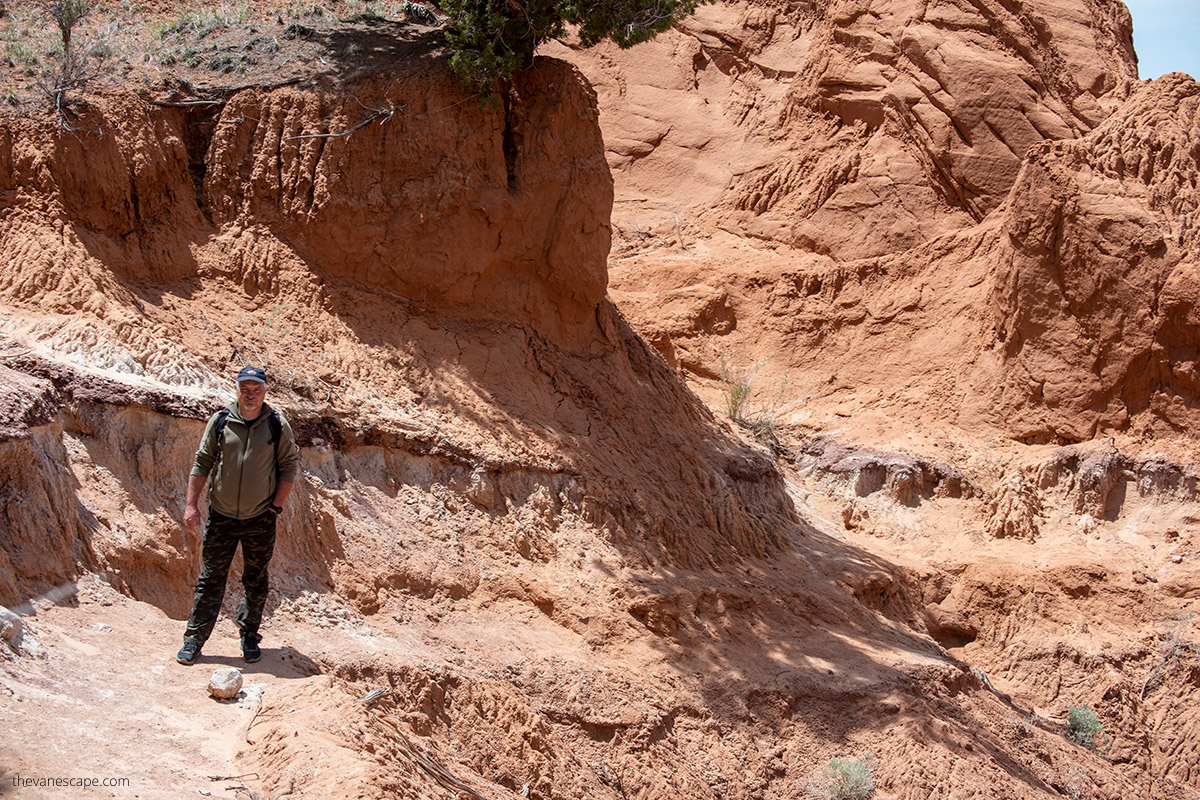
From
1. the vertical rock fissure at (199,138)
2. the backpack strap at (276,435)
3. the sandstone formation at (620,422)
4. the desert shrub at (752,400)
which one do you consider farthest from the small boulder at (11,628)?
the desert shrub at (752,400)

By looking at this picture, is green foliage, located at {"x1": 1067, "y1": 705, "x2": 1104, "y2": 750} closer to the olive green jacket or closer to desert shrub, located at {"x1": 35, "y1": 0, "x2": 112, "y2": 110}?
the olive green jacket

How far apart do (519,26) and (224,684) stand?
21.0ft

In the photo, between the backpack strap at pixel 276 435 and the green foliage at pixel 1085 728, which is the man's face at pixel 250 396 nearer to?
the backpack strap at pixel 276 435

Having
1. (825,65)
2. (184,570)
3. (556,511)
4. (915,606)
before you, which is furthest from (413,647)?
(825,65)

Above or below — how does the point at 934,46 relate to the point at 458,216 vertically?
above

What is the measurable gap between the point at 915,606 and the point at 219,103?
25.9 feet

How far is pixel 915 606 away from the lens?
1094 centimetres

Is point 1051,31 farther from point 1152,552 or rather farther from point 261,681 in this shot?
point 261,681

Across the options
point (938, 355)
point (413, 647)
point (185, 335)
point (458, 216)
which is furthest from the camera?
point (938, 355)

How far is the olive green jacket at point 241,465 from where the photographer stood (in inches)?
203

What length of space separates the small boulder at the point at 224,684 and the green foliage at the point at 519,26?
5.67 m

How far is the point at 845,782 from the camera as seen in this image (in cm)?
746

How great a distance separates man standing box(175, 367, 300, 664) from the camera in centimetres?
515

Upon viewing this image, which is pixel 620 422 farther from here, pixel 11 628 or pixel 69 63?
pixel 11 628
